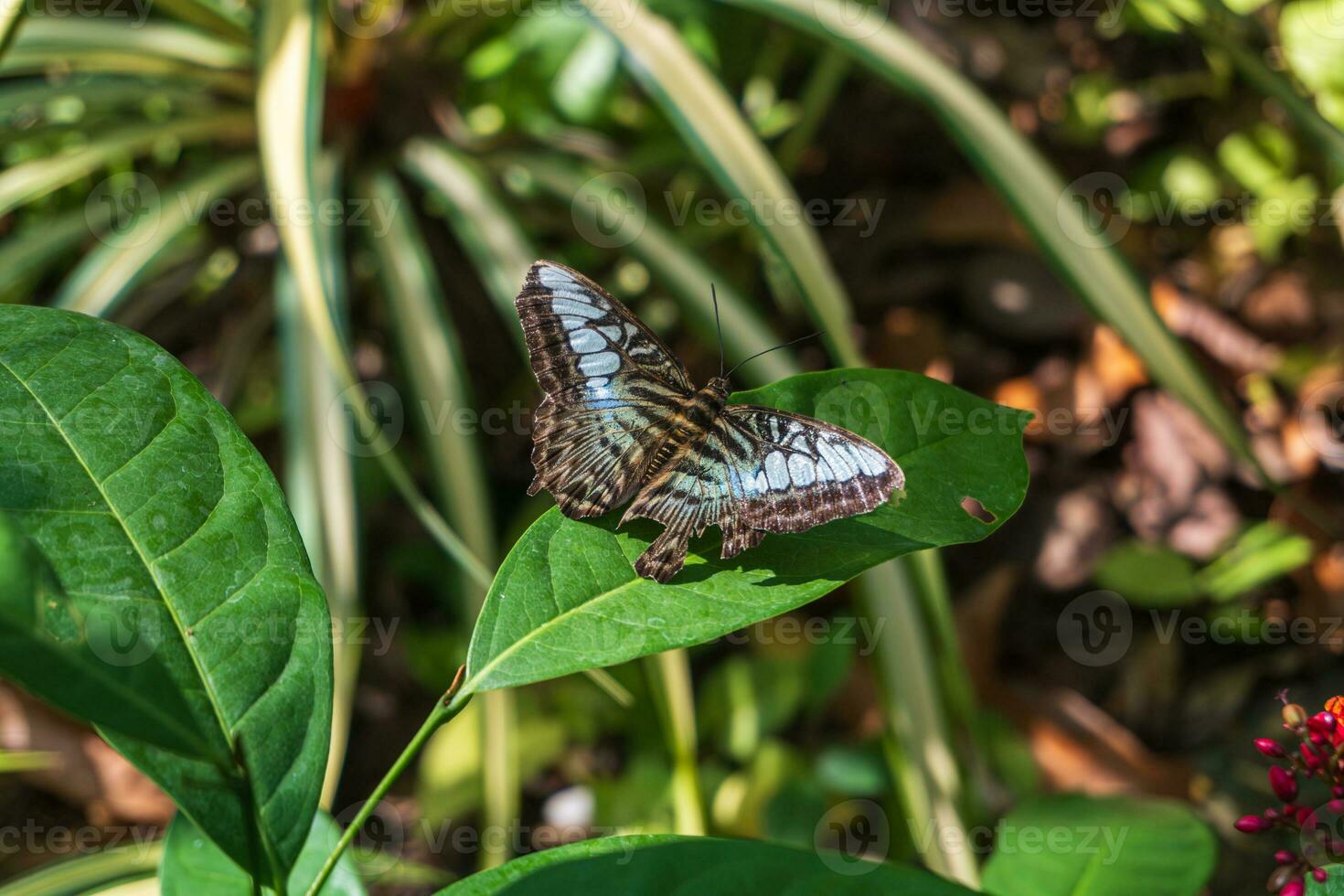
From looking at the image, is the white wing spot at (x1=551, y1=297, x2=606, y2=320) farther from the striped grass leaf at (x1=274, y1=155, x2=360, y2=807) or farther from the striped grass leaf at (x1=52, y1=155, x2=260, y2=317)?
the striped grass leaf at (x1=52, y1=155, x2=260, y2=317)

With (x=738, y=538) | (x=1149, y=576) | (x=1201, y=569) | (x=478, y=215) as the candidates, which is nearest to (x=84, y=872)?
(x=738, y=538)

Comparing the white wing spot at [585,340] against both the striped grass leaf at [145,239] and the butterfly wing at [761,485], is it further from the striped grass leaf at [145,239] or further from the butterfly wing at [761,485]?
the striped grass leaf at [145,239]

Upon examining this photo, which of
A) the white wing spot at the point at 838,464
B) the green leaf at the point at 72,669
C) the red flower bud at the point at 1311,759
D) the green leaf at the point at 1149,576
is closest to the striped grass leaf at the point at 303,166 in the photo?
the white wing spot at the point at 838,464

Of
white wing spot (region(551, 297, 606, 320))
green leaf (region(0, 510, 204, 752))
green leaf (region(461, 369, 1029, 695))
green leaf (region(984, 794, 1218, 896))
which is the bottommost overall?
green leaf (region(984, 794, 1218, 896))

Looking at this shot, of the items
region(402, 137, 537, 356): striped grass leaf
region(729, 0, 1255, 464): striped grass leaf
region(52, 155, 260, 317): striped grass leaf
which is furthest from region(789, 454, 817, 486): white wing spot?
region(52, 155, 260, 317): striped grass leaf

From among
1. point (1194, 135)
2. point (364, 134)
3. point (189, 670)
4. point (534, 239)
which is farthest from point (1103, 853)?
point (1194, 135)
